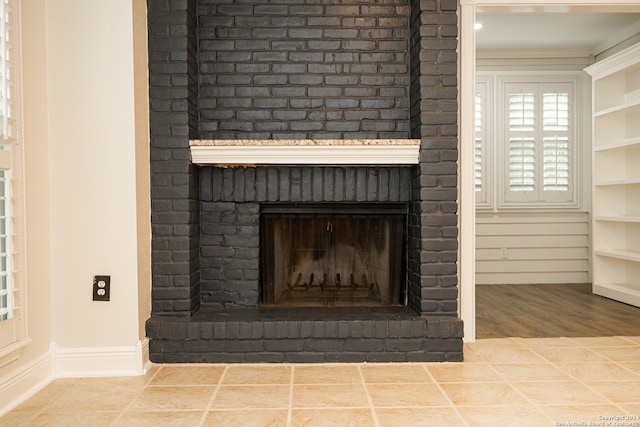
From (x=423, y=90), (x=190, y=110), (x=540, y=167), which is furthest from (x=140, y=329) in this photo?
(x=540, y=167)

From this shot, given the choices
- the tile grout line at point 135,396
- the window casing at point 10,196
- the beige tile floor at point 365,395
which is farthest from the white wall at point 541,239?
the window casing at point 10,196

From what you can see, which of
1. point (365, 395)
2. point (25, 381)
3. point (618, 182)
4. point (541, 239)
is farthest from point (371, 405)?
point (541, 239)

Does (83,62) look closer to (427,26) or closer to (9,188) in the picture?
(9,188)

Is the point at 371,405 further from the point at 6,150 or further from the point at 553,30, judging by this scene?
the point at 553,30

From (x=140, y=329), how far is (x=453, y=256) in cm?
171

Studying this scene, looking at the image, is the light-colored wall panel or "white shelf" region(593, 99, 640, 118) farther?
the light-colored wall panel

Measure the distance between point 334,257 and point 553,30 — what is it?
3.17 meters

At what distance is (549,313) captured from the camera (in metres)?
3.88

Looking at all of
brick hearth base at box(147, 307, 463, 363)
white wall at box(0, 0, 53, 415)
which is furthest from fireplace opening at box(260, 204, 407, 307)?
white wall at box(0, 0, 53, 415)

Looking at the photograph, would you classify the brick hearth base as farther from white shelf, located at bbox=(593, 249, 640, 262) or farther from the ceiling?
the ceiling

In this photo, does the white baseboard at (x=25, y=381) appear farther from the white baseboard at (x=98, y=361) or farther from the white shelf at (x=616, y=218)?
the white shelf at (x=616, y=218)

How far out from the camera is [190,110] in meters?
2.84

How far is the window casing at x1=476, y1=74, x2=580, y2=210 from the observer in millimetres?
5191

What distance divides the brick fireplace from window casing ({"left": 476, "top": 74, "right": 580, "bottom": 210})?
241 centimetres
